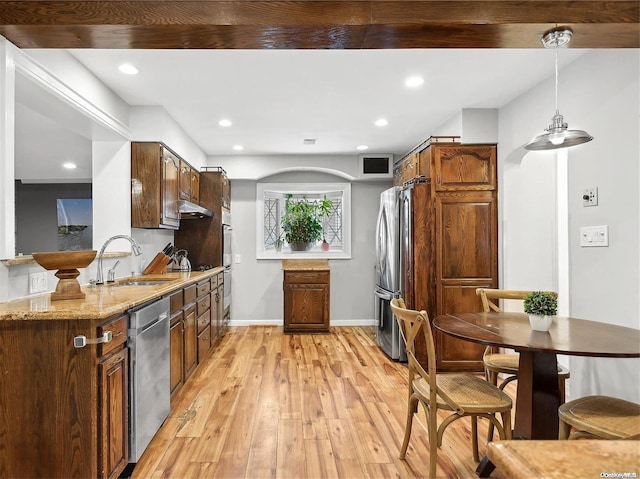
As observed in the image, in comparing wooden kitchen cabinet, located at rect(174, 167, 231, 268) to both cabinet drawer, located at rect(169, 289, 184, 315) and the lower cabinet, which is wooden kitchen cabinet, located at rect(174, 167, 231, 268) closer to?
the lower cabinet

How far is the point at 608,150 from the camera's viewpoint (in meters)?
2.39

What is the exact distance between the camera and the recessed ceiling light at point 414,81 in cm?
301

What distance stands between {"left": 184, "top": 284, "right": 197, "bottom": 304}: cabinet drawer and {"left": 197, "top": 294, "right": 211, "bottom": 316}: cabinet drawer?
24cm

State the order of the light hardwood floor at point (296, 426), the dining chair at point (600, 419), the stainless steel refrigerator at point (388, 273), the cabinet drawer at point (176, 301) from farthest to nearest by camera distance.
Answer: the stainless steel refrigerator at point (388, 273), the cabinet drawer at point (176, 301), the light hardwood floor at point (296, 426), the dining chair at point (600, 419)

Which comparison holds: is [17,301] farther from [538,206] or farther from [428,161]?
[538,206]

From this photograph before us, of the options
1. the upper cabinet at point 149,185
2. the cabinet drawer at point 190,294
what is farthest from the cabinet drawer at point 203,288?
the upper cabinet at point 149,185

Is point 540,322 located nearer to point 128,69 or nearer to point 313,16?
point 313,16

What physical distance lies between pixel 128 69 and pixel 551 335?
3242 mm

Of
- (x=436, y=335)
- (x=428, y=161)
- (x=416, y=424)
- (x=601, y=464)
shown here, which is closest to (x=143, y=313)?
(x=416, y=424)

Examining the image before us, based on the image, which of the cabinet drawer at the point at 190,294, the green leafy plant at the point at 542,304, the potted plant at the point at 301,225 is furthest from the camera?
the potted plant at the point at 301,225

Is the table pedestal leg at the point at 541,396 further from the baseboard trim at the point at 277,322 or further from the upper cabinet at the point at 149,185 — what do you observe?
the baseboard trim at the point at 277,322

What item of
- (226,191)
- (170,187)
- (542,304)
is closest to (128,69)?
(170,187)

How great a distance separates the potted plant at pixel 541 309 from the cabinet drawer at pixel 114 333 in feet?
7.07

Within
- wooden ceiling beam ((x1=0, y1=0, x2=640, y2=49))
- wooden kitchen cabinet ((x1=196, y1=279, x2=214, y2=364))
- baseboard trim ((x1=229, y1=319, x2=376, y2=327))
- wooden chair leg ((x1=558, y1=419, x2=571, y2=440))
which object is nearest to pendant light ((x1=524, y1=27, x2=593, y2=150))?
wooden ceiling beam ((x1=0, y1=0, x2=640, y2=49))
